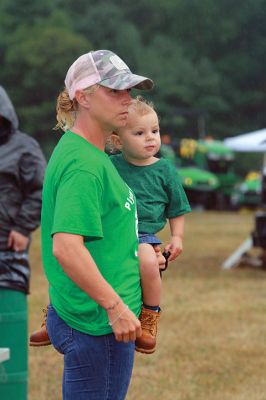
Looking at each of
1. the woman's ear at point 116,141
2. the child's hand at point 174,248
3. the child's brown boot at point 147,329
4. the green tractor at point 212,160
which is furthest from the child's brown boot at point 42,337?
the green tractor at point 212,160

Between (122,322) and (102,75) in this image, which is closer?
(122,322)

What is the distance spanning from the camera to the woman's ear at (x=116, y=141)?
13.1 feet

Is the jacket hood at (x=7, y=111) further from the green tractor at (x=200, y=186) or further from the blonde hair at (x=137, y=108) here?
the green tractor at (x=200, y=186)

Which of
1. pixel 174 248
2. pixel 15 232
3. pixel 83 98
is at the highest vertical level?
pixel 83 98

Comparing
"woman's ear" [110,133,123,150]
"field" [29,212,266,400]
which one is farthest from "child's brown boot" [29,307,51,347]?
"field" [29,212,266,400]

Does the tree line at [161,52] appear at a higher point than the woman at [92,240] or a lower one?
lower

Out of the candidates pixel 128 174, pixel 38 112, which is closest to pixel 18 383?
pixel 128 174

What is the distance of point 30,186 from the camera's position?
6.34 meters

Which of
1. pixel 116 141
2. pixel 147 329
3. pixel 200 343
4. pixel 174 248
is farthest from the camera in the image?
pixel 200 343

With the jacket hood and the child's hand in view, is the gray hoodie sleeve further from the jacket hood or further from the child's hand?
the child's hand

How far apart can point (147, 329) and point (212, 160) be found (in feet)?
131

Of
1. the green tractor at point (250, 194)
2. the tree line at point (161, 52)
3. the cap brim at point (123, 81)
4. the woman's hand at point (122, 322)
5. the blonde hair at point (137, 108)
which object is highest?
the cap brim at point (123, 81)

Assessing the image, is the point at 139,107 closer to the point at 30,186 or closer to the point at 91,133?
the point at 91,133

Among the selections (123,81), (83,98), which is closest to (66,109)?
(83,98)
